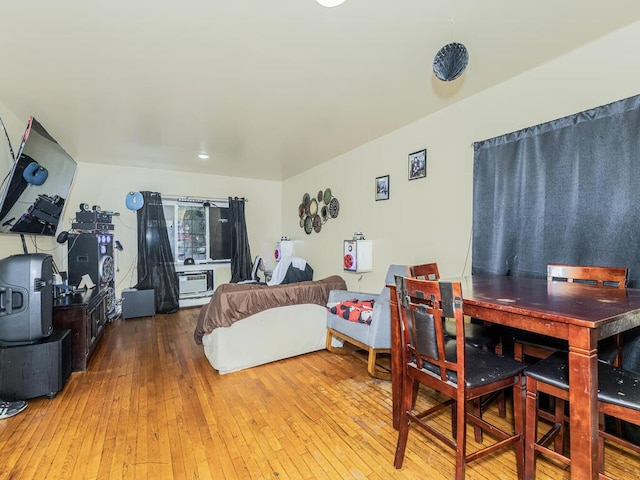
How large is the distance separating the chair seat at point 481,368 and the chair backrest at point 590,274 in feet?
2.54

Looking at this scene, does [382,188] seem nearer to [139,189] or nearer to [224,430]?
[224,430]

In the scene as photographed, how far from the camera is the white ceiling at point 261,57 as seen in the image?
172 centimetres

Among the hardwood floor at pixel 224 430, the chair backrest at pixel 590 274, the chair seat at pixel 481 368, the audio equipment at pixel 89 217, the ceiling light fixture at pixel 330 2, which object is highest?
the ceiling light fixture at pixel 330 2

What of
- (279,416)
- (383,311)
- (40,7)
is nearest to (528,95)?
(383,311)

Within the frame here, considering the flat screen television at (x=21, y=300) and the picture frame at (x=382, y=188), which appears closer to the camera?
the flat screen television at (x=21, y=300)

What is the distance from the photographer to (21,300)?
234 centimetres

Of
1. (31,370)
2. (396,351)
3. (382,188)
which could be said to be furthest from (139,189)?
(396,351)

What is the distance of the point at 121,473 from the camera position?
163cm

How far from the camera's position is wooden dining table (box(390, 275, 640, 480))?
3.60 feet

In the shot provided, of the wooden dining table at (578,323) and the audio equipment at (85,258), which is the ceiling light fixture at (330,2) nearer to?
the wooden dining table at (578,323)

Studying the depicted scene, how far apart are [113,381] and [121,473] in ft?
4.30

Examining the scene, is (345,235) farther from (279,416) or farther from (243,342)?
(279,416)

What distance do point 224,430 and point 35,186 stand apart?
9.54 feet

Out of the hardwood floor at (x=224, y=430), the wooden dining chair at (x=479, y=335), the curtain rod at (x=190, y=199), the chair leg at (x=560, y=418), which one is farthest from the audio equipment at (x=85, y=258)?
the chair leg at (x=560, y=418)
